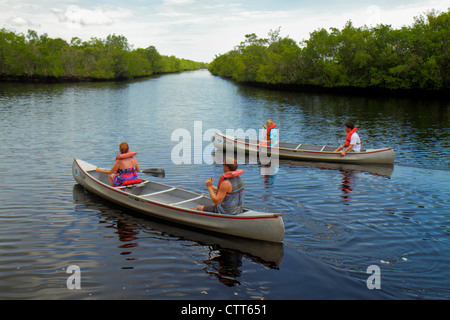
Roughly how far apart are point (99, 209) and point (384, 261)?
9.41 meters

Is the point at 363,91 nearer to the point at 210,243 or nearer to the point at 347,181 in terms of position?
the point at 347,181

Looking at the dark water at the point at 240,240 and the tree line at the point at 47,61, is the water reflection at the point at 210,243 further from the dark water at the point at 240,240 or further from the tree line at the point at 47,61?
the tree line at the point at 47,61

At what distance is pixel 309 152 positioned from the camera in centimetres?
1933

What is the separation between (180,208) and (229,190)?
187cm

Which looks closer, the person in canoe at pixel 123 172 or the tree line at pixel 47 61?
the person in canoe at pixel 123 172

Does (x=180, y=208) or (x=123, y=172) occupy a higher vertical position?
(x=123, y=172)

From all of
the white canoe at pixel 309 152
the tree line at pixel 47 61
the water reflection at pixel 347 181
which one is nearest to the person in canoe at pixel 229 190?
the water reflection at pixel 347 181

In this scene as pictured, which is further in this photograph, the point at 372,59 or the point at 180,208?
the point at 372,59

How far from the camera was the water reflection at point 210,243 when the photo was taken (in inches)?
345

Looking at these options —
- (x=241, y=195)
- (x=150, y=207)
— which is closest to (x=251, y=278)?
(x=241, y=195)

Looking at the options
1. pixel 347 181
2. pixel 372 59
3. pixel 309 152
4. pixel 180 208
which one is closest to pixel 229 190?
pixel 180 208

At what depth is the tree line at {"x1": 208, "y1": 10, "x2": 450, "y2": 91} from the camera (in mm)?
59750

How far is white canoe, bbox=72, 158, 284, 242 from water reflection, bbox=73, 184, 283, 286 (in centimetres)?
23

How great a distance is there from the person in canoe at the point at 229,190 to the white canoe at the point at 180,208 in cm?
27
